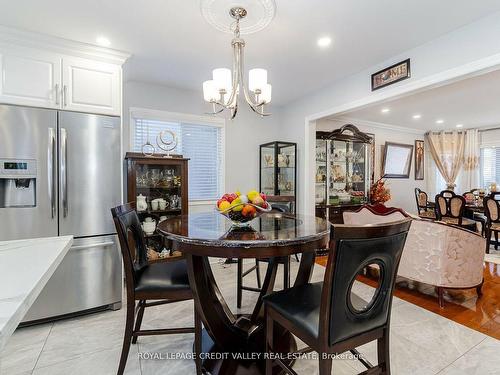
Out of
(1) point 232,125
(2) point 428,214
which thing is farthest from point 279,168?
(2) point 428,214

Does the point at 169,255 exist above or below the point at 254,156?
below

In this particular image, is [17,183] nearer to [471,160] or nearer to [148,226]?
[148,226]

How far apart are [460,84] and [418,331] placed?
3.34 meters

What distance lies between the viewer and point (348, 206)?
493 centimetres

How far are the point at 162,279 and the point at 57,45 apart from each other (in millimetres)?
2292

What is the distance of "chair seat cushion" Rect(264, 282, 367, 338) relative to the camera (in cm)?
123

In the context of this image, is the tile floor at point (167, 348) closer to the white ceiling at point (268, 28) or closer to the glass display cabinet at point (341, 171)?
the glass display cabinet at point (341, 171)

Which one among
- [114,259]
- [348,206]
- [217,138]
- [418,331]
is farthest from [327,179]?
[114,259]

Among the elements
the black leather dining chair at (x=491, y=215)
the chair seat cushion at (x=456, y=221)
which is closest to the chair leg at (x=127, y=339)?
the chair seat cushion at (x=456, y=221)

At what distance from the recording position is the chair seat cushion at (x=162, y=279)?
Result: 168 centimetres

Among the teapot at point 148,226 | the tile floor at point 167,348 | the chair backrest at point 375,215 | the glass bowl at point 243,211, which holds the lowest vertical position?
the tile floor at point 167,348

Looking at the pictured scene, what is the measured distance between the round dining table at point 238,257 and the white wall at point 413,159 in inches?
163

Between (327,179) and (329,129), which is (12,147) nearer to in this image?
(327,179)

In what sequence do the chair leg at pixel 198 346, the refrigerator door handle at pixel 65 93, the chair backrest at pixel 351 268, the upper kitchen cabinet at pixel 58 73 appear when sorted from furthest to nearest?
1. the refrigerator door handle at pixel 65 93
2. the upper kitchen cabinet at pixel 58 73
3. the chair leg at pixel 198 346
4. the chair backrest at pixel 351 268
